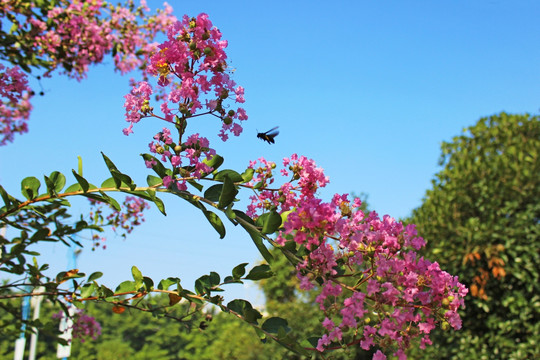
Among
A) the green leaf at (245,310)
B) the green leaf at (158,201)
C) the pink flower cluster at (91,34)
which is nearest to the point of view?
the green leaf at (245,310)

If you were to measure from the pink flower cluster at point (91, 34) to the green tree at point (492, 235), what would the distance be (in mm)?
3936

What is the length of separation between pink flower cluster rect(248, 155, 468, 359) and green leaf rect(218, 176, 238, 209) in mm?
204

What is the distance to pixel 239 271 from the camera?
1.92 m

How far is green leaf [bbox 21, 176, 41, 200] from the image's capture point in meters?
2.13

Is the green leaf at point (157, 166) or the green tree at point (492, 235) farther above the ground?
the green tree at point (492, 235)

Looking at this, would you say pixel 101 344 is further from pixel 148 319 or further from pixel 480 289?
pixel 480 289

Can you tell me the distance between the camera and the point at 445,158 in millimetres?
6500

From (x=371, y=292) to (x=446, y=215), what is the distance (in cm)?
456

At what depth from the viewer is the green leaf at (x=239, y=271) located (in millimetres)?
1893

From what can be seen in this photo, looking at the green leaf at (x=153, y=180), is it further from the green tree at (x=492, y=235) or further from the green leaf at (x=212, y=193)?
the green tree at (x=492, y=235)

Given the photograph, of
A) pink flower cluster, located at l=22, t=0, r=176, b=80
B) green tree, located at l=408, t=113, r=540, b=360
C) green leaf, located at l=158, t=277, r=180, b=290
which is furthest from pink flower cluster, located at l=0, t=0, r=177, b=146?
green tree, located at l=408, t=113, r=540, b=360

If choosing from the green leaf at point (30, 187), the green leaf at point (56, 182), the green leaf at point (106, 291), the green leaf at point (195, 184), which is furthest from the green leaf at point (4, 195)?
the green leaf at point (195, 184)

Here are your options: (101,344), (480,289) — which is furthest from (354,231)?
(101,344)

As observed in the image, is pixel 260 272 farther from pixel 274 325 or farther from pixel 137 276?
pixel 137 276
